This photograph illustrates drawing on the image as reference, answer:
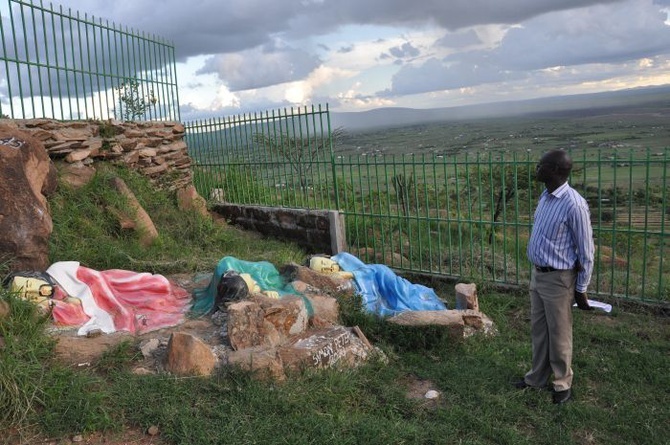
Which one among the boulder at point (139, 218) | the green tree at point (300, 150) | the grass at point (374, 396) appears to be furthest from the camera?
the green tree at point (300, 150)

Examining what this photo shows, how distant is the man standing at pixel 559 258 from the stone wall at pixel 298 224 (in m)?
4.55

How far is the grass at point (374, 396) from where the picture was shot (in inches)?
127

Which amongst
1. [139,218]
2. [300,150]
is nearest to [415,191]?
[300,150]

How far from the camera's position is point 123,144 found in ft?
Result: 28.3

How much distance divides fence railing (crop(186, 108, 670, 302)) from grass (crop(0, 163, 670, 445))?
5.53 feet

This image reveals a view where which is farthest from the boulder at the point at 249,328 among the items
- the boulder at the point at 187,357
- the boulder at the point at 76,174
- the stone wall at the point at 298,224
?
the boulder at the point at 76,174

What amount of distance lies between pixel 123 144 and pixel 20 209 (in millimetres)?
3526

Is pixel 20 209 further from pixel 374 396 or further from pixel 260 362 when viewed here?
pixel 374 396

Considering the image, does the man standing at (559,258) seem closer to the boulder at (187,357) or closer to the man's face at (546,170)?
the man's face at (546,170)

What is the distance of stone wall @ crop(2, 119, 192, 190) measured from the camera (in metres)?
7.24

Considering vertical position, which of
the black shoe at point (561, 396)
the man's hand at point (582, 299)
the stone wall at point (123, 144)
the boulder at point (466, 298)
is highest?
the stone wall at point (123, 144)

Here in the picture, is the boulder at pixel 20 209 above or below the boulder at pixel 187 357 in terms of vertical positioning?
above

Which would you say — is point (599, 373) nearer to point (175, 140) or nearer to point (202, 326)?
point (202, 326)

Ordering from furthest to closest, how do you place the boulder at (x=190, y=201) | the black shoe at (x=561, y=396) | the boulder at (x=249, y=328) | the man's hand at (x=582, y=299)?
the boulder at (x=190, y=201)
the boulder at (x=249, y=328)
the black shoe at (x=561, y=396)
the man's hand at (x=582, y=299)
